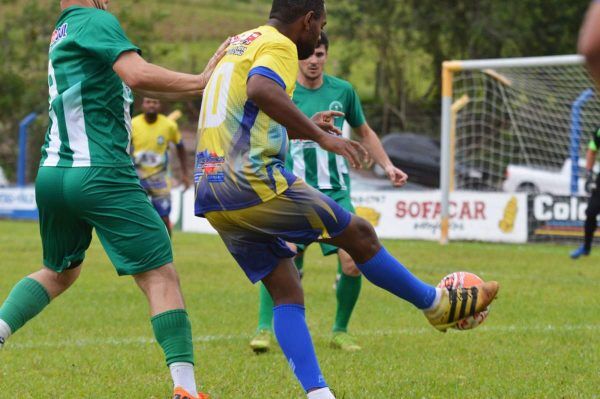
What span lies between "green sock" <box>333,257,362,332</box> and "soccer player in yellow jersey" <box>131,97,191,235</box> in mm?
6667

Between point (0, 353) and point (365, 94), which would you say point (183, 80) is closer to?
point (0, 353)

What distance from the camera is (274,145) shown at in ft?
14.8

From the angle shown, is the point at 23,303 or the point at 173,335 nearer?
the point at 173,335

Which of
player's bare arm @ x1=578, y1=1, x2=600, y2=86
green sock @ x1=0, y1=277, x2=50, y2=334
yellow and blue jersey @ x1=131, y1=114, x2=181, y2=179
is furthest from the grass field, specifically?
player's bare arm @ x1=578, y1=1, x2=600, y2=86

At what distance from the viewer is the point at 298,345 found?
461cm

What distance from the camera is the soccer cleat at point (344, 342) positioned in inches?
269

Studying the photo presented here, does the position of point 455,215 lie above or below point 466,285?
below

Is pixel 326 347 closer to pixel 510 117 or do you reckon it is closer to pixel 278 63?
pixel 278 63

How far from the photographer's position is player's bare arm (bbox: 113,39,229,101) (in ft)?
14.6

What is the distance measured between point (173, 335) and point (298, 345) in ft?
1.93

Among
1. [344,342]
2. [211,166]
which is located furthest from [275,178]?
[344,342]

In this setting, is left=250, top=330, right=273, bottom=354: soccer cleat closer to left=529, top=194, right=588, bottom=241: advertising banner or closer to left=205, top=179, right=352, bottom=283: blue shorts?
left=205, top=179, right=352, bottom=283: blue shorts

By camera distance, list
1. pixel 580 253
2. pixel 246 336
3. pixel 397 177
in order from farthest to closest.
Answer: pixel 580 253 < pixel 246 336 < pixel 397 177

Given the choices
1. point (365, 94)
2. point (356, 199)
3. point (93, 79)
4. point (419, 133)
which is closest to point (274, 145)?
point (93, 79)
